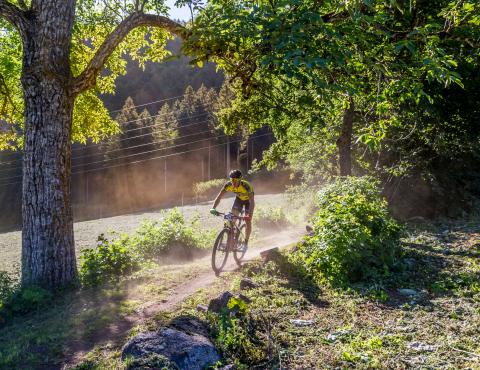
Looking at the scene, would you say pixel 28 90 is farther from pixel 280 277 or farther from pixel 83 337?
pixel 280 277

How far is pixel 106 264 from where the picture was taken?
10031 millimetres

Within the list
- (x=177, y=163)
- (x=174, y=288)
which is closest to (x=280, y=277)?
(x=174, y=288)

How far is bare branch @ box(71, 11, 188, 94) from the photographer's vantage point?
9021mm

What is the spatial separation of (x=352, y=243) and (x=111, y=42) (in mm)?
6969

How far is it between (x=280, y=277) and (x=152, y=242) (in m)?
5.82

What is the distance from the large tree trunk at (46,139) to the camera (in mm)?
8383

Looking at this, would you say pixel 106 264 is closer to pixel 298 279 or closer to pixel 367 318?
pixel 298 279

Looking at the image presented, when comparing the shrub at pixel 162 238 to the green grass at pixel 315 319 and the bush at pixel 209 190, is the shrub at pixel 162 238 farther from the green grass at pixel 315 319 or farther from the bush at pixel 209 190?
the bush at pixel 209 190

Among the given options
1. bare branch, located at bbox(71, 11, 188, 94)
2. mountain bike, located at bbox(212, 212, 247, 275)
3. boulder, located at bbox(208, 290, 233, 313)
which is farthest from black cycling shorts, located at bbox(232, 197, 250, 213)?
boulder, located at bbox(208, 290, 233, 313)

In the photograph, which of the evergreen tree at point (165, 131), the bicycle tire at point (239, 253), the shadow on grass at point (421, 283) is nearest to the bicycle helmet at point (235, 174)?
the bicycle tire at point (239, 253)

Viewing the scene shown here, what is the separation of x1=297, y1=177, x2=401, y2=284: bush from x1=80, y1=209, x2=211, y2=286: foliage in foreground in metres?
4.65

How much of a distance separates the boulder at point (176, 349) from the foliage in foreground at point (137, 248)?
539cm

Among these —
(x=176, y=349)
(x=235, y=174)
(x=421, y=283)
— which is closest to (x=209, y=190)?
(x=235, y=174)

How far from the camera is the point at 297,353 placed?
16.2ft
